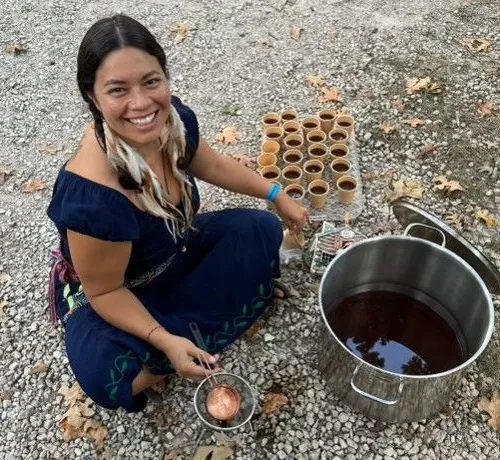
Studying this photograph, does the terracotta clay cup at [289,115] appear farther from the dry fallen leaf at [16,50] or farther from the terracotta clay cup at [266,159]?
the dry fallen leaf at [16,50]

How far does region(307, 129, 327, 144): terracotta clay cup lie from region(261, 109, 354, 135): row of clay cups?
0.21 feet

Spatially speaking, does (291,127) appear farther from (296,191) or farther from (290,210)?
(290,210)

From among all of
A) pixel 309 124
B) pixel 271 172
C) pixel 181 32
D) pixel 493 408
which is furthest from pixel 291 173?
pixel 181 32

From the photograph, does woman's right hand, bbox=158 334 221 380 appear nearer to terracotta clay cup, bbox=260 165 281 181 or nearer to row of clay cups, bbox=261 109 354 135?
terracotta clay cup, bbox=260 165 281 181

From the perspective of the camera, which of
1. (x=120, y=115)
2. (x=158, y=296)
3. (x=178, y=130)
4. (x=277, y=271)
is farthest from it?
(x=277, y=271)

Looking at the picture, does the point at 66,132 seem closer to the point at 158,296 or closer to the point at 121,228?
the point at 158,296

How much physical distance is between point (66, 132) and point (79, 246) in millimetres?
2419

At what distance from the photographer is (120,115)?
72.2 inches

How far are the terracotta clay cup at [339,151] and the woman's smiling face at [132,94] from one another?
1.81 m

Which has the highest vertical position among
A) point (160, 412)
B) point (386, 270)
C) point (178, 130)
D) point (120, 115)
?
point (120, 115)

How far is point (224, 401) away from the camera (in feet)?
7.77

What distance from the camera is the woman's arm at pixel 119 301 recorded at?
6.60ft

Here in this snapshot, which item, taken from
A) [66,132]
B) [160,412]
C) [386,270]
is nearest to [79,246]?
[160,412]

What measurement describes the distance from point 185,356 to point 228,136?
82.5 inches
